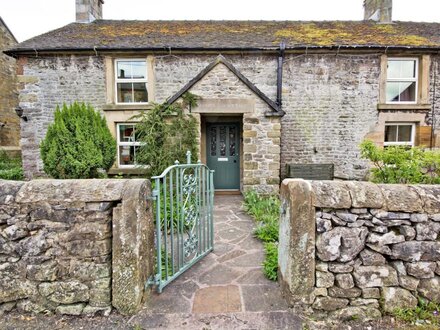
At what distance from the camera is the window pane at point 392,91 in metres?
8.66

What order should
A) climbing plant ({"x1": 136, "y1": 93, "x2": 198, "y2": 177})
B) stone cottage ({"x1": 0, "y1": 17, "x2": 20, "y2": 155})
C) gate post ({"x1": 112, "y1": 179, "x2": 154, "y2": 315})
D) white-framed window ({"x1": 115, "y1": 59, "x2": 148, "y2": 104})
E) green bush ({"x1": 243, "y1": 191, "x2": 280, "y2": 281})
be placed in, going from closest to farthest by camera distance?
gate post ({"x1": 112, "y1": 179, "x2": 154, "y2": 315})
green bush ({"x1": 243, "y1": 191, "x2": 280, "y2": 281})
climbing plant ({"x1": 136, "y1": 93, "x2": 198, "y2": 177})
white-framed window ({"x1": 115, "y1": 59, "x2": 148, "y2": 104})
stone cottage ({"x1": 0, "y1": 17, "x2": 20, "y2": 155})

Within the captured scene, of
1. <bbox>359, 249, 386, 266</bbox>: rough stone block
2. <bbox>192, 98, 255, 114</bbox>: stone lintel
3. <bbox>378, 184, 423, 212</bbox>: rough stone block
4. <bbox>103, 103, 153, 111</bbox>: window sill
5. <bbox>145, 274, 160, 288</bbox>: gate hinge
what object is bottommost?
<bbox>145, 274, 160, 288</bbox>: gate hinge

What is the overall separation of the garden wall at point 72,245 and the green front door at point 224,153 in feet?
20.4

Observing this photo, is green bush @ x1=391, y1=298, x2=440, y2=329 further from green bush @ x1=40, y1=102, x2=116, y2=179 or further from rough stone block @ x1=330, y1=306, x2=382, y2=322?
green bush @ x1=40, y1=102, x2=116, y2=179

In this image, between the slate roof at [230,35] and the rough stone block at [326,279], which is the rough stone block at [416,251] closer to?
the rough stone block at [326,279]

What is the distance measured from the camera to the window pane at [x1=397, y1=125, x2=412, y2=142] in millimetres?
8828

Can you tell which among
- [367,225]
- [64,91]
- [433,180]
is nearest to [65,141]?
[64,91]

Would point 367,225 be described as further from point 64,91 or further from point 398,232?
point 64,91

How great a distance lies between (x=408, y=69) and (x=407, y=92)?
32.0 inches

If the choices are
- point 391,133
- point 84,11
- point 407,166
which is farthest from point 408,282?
point 84,11

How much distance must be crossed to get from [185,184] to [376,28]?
11226mm

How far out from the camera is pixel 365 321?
92.9 inches

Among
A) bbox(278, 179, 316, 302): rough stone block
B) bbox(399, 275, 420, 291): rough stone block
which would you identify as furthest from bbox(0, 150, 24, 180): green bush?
bbox(399, 275, 420, 291): rough stone block

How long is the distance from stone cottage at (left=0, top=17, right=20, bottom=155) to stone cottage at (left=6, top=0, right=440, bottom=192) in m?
5.21
